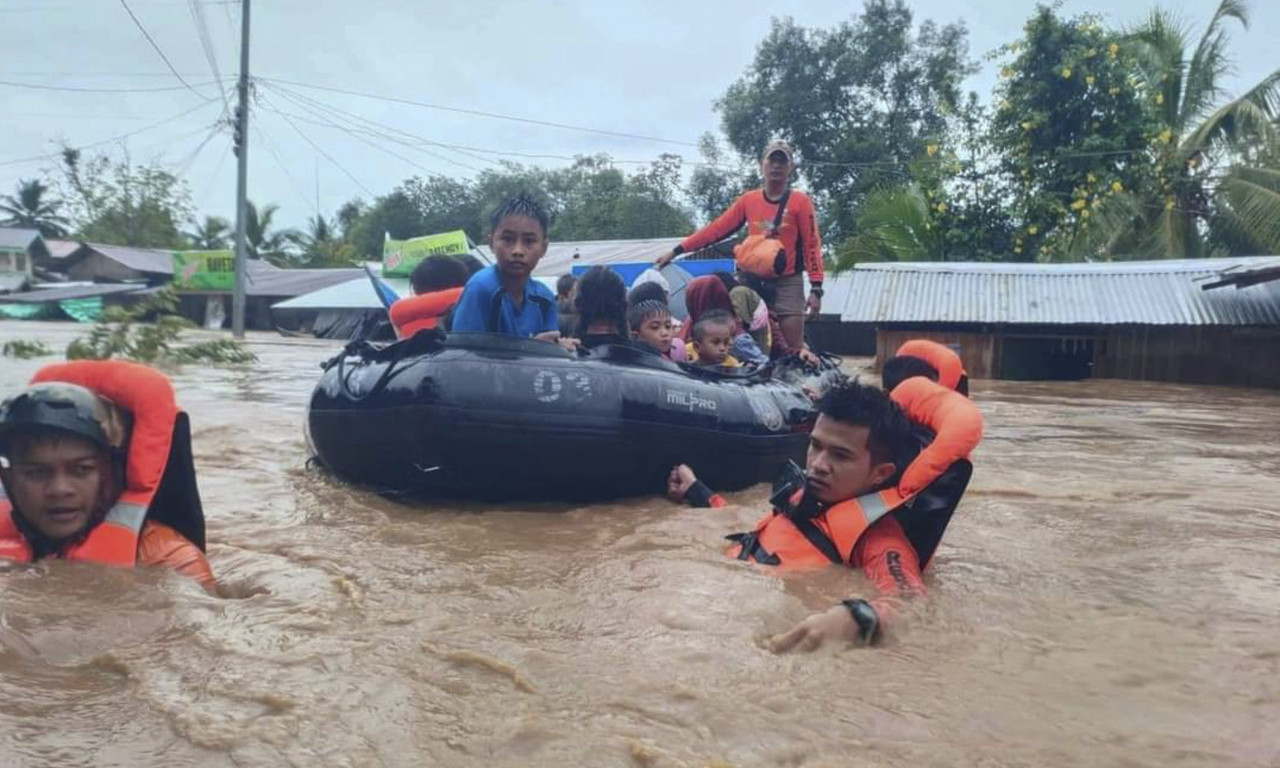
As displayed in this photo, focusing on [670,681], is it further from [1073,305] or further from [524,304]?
[1073,305]

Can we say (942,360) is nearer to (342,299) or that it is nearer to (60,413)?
(60,413)

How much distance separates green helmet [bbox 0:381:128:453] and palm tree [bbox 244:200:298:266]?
43329mm

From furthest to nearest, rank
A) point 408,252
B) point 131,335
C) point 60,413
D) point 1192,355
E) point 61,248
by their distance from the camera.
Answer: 1. point 61,248
2. point 408,252
3. point 1192,355
4. point 131,335
5. point 60,413

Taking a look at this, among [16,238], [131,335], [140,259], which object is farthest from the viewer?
[140,259]

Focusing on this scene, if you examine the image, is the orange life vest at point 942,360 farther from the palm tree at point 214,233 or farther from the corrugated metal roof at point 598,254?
the palm tree at point 214,233

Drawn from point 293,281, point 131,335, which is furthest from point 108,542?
point 293,281

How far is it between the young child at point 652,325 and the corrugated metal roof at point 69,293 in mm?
32700

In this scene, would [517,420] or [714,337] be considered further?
[714,337]

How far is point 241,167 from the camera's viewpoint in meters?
24.5

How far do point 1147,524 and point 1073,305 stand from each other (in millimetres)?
12253

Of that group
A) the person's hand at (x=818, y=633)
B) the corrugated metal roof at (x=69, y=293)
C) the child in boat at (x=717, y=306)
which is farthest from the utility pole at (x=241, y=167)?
the person's hand at (x=818, y=633)

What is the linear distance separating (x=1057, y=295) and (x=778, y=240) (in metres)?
11.0

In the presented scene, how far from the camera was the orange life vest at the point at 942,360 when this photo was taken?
3971 mm

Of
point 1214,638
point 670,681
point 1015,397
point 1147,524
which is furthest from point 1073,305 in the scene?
point 670,681
